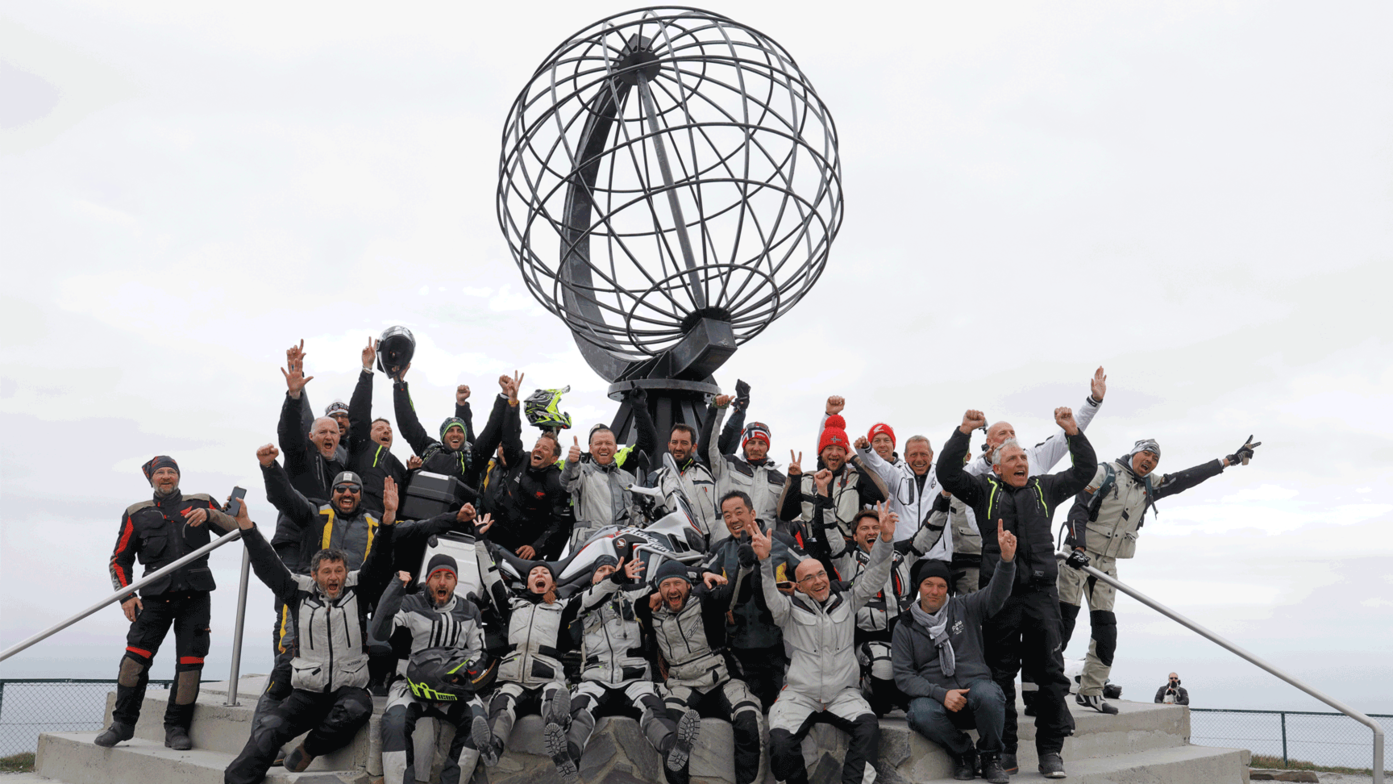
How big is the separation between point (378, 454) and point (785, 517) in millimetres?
2955

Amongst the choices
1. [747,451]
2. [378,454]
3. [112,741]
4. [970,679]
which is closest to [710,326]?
[747,451]

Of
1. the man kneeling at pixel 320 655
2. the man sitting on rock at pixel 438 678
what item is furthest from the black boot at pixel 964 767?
the man kneeling at pixel 320 655

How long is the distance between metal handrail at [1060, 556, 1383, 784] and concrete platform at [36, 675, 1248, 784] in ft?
2.33

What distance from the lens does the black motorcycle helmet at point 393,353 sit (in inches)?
310

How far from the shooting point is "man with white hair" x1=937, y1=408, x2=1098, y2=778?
18.4 ft

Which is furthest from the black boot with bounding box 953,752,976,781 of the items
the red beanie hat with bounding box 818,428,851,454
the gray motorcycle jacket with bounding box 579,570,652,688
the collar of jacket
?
the collar of jacket

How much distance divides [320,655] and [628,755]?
1791 millimetres

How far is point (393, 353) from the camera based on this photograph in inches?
310

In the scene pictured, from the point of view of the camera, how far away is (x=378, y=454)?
718 cm

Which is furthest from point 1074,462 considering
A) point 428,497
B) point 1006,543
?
point 428,497

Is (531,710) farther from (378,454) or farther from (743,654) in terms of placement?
(378,454)

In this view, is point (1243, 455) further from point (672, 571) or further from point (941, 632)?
point (672, 571)

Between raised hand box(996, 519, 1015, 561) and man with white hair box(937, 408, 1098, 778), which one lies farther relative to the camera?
man with white hair box(937, 408, 1098, 778)

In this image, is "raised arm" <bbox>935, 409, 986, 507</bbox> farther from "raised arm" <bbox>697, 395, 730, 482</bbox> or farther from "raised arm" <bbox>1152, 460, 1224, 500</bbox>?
"raised arm" <bbox>1152, 460, 1224, 500</bbox>
